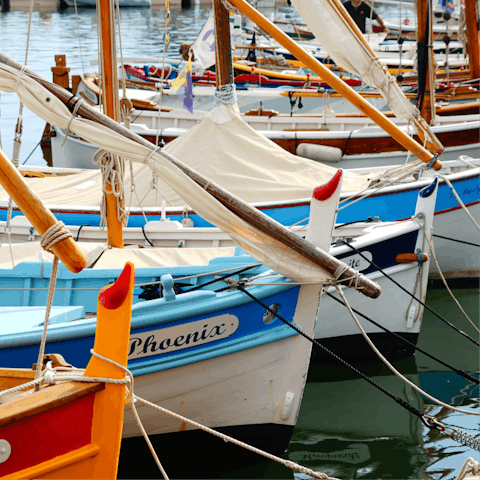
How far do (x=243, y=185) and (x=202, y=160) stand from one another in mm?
587

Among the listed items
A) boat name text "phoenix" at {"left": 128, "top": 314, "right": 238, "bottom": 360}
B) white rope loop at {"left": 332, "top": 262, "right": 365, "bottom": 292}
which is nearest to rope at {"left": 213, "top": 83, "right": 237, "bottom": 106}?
boat name text "phoenix" at {"left": 128, "top": 314, "right": 238, "bottom": 360}

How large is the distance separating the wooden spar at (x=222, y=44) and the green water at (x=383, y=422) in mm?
3648

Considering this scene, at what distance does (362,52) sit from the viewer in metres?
5.69

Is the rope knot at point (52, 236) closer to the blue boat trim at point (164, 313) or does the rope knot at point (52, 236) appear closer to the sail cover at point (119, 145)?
the sail cover at point (119, 145)

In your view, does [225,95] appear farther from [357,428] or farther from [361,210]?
[357,428]

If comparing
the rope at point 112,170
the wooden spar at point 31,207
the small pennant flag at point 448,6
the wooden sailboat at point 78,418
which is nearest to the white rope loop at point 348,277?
the wooden sailboat at point 78,418

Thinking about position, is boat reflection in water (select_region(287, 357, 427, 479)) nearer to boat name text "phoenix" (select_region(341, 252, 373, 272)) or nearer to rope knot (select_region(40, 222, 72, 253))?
boat name text "phoenix" (select_region(341, 252, 373, 272))

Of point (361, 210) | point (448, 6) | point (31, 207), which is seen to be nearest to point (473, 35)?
point (448, 6)

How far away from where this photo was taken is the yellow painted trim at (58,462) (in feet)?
9.76

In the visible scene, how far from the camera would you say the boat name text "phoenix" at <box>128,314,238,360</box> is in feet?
15.1

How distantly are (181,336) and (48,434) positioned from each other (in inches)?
69.1

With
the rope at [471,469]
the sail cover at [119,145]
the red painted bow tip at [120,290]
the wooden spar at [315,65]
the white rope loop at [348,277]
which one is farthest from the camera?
the wooden spar at [315,65]

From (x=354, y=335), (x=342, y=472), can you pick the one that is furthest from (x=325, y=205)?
(x=354, y=335)

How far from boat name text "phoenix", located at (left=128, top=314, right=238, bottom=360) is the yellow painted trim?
5.08 feet
